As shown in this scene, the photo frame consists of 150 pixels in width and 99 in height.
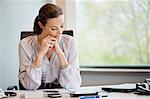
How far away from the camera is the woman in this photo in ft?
6.55

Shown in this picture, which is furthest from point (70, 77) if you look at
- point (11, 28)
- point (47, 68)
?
point (11, 28)

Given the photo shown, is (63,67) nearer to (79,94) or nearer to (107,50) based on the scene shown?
(79,94)

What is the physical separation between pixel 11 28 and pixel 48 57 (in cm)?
86

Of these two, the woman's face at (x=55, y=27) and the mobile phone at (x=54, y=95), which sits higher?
the woman's face at (x=55, y=27)

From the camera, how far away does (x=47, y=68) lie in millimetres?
2137

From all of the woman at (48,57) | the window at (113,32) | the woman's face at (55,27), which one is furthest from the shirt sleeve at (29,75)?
the window at (113,32)

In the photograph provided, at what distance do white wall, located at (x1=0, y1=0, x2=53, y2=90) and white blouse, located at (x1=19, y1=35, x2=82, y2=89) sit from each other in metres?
0.60

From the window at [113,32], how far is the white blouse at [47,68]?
108cm

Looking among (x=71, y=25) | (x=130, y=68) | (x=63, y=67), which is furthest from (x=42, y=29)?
(x=130, y=68)

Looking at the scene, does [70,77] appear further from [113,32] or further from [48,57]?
[113,32]

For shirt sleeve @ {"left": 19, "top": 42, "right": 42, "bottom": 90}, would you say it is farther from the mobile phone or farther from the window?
the window

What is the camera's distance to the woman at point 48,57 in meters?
2.00

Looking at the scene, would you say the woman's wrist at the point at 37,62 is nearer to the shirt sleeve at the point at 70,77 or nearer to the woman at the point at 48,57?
the woman at the point at 48,57

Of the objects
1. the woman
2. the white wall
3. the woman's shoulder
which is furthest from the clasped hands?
the white wall
